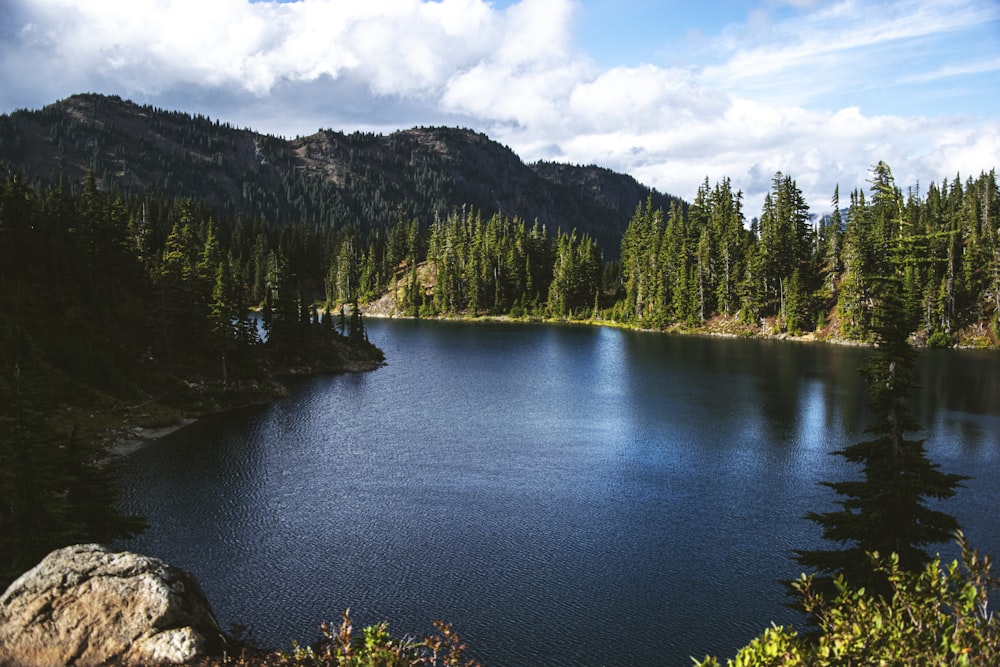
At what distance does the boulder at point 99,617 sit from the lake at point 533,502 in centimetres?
1176

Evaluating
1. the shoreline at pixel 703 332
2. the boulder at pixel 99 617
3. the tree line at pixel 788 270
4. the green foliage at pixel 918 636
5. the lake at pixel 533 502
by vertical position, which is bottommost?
the lake at pixel 533 502

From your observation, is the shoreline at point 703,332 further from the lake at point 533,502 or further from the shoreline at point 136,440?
the shoreline at point 136,440

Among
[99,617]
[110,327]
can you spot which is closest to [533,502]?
[99,617]

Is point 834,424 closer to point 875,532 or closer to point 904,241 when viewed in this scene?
point 904,241

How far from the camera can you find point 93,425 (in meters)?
59.3

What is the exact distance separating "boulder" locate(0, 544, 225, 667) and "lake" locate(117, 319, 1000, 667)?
1176 cm

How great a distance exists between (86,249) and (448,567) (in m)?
64.5

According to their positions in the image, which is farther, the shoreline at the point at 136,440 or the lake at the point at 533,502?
the shoreline at the point at 136,440

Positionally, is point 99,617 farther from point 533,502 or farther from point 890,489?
point 533,502

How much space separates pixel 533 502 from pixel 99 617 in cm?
3129

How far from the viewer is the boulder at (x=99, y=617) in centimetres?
1759

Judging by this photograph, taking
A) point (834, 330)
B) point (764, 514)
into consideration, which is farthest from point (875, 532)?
point (834, 330)

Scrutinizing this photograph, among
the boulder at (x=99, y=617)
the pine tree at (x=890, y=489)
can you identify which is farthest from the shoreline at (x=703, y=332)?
the boulder at (x=99, y=617)

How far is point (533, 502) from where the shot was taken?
46.6 metres
